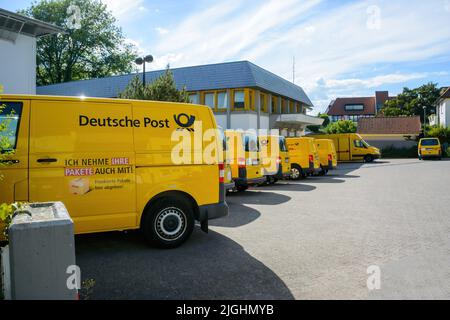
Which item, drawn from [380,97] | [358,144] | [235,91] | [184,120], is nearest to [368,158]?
[358,144]

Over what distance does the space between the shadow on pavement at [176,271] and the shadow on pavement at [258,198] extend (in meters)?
4.53

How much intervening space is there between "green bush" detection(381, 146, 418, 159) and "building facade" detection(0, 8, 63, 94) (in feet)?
124

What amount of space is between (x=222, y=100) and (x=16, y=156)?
25.4 meters

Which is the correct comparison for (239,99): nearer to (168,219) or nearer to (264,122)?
(264,122)

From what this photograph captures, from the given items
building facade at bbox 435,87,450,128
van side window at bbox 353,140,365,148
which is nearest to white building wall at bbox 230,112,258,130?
van side window at bbox 353,140,365,148

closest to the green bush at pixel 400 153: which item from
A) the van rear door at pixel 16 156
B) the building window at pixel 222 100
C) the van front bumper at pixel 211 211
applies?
the building window at pixel 222 100

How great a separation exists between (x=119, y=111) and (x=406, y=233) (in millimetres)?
5261

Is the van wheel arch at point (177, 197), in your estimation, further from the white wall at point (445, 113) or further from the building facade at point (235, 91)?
the white wall at point (445, 113)

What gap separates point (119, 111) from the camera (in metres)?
5.80

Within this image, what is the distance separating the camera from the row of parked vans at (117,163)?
523 cm

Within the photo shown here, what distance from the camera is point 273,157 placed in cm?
1457

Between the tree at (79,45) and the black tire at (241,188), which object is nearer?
the black tire at (241,188)

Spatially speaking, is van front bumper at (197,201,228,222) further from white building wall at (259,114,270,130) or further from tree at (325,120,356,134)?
tree at (325,120,356,134)
